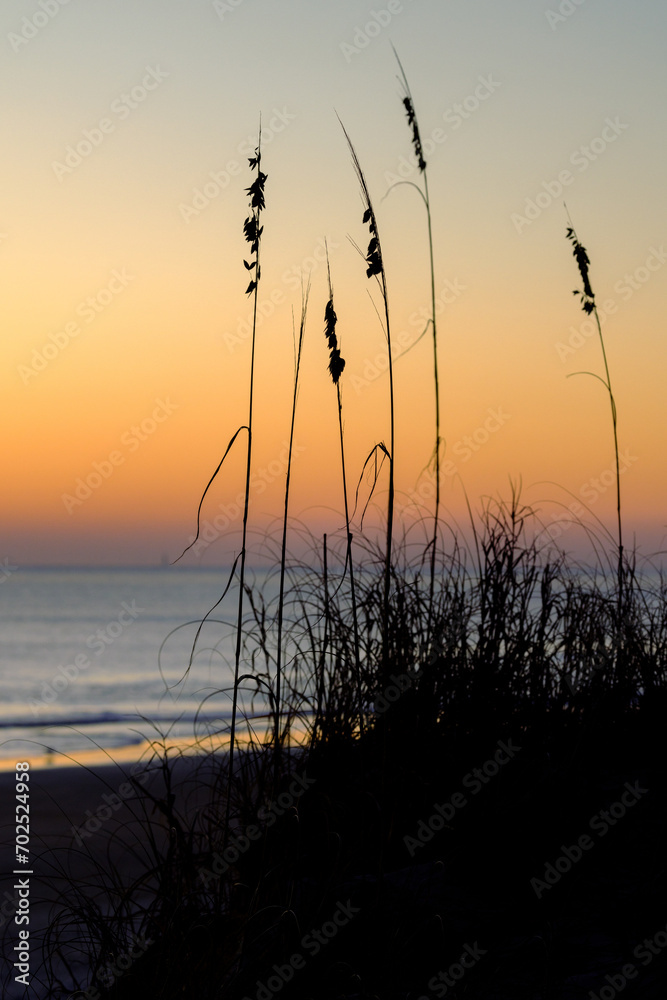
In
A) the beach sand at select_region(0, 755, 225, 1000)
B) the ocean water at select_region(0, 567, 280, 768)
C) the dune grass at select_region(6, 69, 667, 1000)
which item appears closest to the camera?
the dune grass at select_region(6, 69, 667, 1000)

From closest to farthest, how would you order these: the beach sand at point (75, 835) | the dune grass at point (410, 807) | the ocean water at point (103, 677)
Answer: the dune grass at point (410, 807) < the beach sand at point (75, 835) < the ocean water at point (103, 677)

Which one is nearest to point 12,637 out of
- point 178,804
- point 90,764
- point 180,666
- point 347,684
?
point 180,666

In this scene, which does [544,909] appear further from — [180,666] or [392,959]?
[180,666]

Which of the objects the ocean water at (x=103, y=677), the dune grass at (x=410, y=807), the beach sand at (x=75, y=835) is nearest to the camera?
the dune grass at (x=410, y=807)

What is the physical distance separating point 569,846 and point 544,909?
29 cm

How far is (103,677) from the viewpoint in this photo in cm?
1833

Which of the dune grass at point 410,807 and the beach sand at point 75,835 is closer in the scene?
the dune grass at point 410,807

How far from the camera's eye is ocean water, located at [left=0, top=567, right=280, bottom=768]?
9508 millimetres

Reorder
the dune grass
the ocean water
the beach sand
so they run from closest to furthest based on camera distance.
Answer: the dune grass
the beach sand
the ocean water

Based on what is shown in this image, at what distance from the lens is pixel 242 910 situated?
2416 mm

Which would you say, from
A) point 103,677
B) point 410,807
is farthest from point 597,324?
point 103,677

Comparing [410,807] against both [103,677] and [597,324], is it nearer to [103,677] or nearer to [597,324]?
[597,324]

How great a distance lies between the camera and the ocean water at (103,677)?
9.51 meters

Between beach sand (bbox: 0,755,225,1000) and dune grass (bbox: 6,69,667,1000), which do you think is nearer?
dune grass (bbox: 6,69,667,1000)
